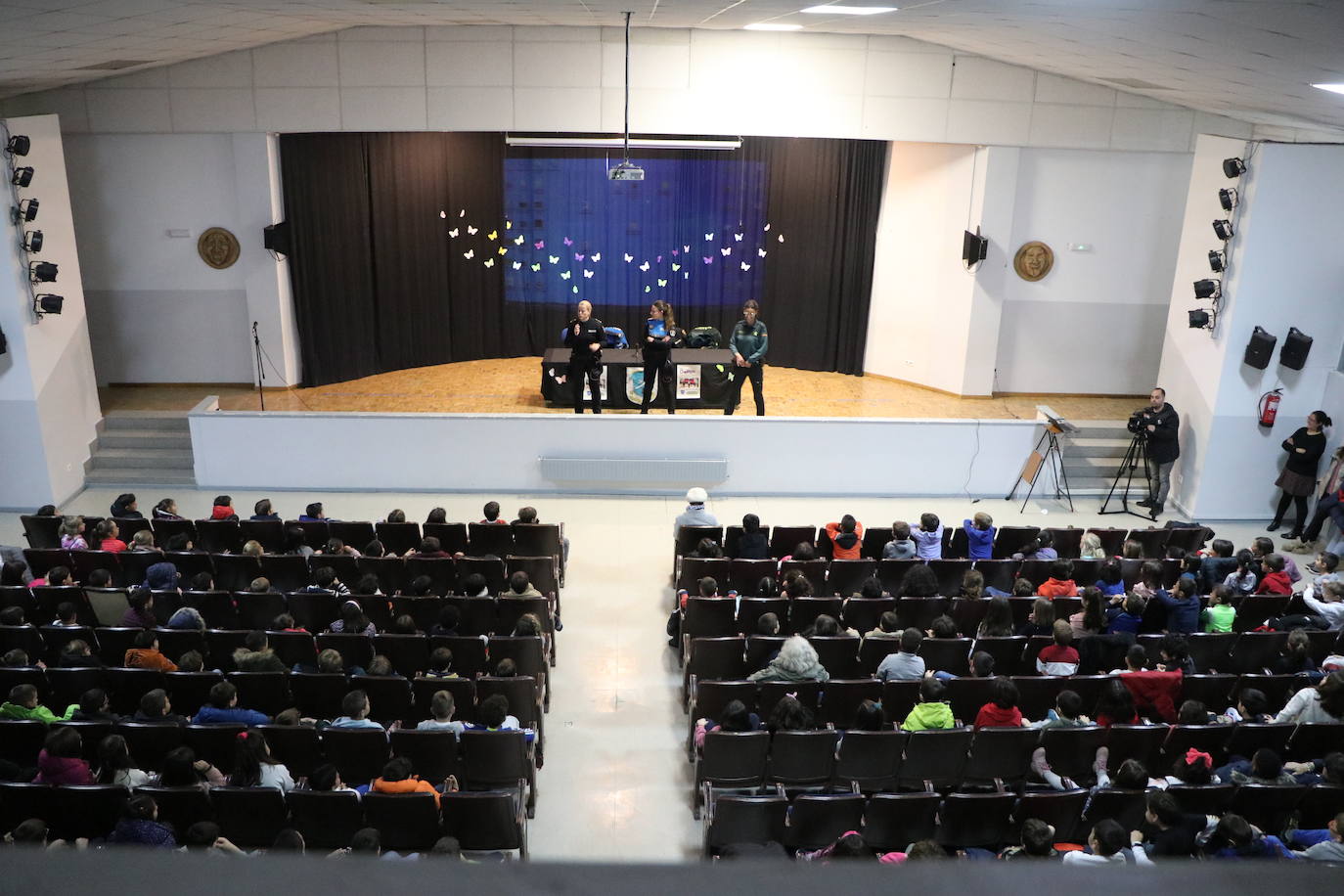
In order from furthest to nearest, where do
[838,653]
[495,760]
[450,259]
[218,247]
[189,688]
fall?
[450,259], [218,247], [838,653], [189,688], [495,760]

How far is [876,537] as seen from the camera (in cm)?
957

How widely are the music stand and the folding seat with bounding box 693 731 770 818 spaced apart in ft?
22.4

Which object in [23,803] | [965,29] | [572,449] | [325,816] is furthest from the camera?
[572,449]

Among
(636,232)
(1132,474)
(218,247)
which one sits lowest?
(1132,474)

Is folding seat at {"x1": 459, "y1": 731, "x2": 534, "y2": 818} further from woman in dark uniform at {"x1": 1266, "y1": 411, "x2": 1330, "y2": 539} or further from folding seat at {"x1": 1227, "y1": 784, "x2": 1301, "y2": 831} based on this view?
woman in dark uniform at {"x1": 1266, "y1": 411, "x2": 1330, "y2": 539}

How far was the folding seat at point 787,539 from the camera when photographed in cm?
954

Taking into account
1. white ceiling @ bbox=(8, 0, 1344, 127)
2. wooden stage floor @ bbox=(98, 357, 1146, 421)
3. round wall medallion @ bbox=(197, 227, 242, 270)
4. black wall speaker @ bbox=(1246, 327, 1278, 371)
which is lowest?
wooden stage floor @ bbox=(98, 357, 1146, 421)

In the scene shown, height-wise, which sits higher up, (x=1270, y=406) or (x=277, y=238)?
(x=277, y=238)

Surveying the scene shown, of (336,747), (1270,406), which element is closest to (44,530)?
(336,747)

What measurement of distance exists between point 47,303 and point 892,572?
8.79m

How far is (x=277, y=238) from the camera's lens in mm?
13508

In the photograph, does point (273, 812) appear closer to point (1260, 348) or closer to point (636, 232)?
point (1260, 348)

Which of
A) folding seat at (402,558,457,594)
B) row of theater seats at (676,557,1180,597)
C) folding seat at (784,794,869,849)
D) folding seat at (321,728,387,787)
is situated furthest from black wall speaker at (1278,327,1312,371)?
folding seat at (321,728,387,787)

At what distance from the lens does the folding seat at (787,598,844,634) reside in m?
7.93
